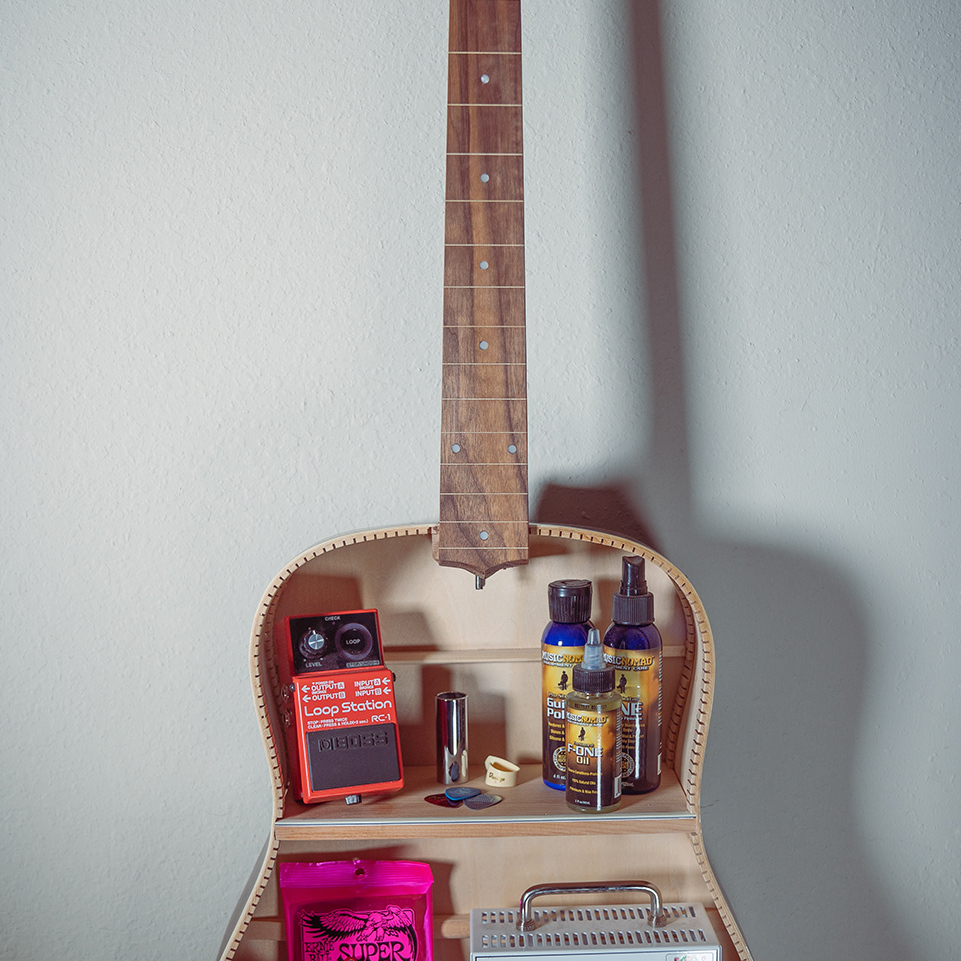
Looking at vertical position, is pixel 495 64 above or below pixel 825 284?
above

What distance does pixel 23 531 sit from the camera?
1023mm

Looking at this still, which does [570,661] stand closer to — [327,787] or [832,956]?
[327,787]

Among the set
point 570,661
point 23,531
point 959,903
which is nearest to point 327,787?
point 570,661

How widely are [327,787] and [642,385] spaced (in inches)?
23.7

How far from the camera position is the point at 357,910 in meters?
0.95

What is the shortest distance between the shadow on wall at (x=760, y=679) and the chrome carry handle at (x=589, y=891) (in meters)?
0.19

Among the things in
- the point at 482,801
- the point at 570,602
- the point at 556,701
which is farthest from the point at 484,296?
the point at 482,801

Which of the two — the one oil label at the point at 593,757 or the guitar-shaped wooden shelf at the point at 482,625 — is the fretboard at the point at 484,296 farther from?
the one oil label at the point at 593,757

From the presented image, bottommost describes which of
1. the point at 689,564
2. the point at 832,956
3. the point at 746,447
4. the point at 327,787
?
the point at 832,956

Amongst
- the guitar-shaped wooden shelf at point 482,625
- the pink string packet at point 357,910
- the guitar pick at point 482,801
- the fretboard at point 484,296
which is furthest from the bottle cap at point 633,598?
the pink string packet at point 357,910

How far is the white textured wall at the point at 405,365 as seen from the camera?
3.26 feet

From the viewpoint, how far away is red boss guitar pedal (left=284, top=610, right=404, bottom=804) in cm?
90

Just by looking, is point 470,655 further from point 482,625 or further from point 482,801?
point 482,801

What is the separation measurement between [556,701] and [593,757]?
0.08 meters
